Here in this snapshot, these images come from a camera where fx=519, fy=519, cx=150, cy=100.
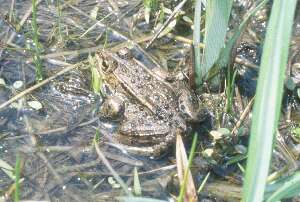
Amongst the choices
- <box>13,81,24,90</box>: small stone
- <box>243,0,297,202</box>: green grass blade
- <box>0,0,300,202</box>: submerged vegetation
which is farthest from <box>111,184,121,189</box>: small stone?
<box>243,0,297,202</box>: green grass blade

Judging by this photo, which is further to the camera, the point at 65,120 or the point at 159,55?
the point at 159,55

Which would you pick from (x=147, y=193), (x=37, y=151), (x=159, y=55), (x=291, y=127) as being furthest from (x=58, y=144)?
(x=291, y=127)

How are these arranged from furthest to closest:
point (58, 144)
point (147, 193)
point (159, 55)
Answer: point (159, 55) < point (58, 144) < point (147, 193)

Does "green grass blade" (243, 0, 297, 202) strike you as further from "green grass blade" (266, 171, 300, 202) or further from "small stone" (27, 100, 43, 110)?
"small stone" (27, 100, 43, 110)

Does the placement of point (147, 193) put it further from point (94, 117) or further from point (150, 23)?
point (150, 23)

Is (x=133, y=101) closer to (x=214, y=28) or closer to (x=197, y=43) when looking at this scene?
(x=197, y=43)

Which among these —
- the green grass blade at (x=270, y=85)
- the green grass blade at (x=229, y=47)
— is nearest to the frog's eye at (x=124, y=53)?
the green grass blade at (x=229, y=47)
